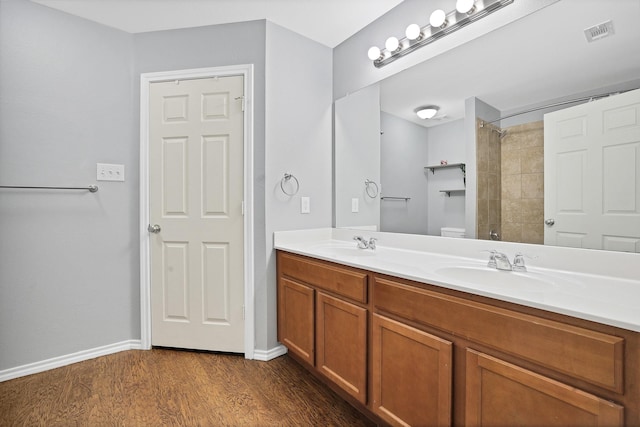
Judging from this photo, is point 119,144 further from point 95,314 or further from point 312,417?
point 312,417

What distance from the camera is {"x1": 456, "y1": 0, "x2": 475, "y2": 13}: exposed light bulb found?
1.53 meters

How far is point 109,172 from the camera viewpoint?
219 cm

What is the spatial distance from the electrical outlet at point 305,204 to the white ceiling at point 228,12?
1.21 meters

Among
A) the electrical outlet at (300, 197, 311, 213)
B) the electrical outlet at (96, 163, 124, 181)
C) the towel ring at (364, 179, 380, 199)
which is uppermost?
the electrical outlet at (96, 163, 124, 181)

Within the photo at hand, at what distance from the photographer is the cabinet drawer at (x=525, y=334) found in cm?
75

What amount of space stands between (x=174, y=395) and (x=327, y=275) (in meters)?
1.10

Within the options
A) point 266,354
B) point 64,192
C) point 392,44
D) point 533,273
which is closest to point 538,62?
point 392,44

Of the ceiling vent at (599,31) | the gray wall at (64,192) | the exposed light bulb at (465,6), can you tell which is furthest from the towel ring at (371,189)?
the gray wall at (64,192)

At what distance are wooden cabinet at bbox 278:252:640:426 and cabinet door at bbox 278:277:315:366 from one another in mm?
30

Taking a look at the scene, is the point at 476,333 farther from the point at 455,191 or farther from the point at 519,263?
the point at 455,191

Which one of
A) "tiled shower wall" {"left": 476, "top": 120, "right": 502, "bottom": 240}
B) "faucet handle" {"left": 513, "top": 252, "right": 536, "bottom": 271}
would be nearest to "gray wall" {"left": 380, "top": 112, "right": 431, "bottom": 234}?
"tiled shower wall" {"left": 476, "top": 120, "right": 502, "bottom": 240}

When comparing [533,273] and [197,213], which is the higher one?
[197,213]

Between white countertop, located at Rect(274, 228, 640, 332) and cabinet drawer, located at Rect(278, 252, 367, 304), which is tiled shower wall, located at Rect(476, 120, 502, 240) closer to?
white countertop, located at Rect(274, 228, 640, 332)

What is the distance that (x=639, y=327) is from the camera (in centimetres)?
70
